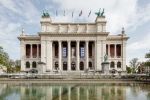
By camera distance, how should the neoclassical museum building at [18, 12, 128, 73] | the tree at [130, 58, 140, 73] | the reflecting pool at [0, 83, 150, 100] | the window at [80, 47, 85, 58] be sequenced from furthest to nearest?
the tree at [130, 58, 140, 73] < the window at [80, 47, 85, 58] < the neoclassical museum building at [18, 12, 128, 73] < the reflecting pool at [0, 83, 150, 100]

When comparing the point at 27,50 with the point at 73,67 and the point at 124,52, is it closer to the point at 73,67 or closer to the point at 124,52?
the point at 73,67

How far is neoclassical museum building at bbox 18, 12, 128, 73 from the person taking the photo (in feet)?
320

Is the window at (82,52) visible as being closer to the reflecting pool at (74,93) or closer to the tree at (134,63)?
the tree at (134,63)

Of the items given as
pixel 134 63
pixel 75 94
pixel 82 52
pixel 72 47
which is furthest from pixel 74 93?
pixel 134 63

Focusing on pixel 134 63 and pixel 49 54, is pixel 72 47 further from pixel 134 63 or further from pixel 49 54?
pixel 134 63

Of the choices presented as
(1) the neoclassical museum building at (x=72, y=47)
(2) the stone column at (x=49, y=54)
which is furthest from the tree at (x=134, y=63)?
(2) the stone column at (x=49, y=54)

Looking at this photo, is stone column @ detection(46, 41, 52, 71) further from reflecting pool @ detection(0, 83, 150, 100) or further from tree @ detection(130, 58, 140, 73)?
reflecting pool @ detection(0, 83, 150, 100)

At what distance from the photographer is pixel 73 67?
100m

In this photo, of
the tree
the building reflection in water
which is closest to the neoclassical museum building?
the tree

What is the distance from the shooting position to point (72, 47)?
4060 inches

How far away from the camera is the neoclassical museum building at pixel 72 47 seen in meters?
97.4

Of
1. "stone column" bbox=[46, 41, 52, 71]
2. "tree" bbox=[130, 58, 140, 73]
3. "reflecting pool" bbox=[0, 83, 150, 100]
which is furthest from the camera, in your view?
"tree" bbox=[130, 58, 140, 73]

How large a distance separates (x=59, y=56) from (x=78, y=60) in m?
6.52

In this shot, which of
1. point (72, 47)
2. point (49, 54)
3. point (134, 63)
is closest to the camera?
point (49, 54)
